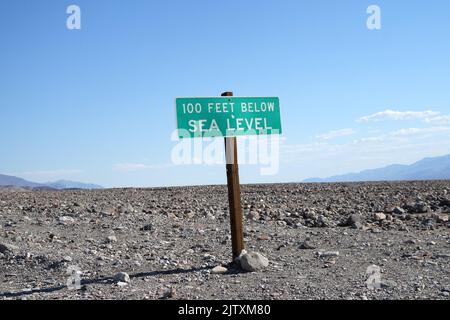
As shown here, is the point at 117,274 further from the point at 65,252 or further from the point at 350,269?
the point at 350,269

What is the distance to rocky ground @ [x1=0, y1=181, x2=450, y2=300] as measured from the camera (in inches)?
233

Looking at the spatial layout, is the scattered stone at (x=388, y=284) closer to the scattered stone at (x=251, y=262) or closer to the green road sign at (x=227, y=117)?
the scattered stone at (x=251, y=262)

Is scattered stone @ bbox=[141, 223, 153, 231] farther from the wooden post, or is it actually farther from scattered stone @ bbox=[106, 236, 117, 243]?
the wooden post

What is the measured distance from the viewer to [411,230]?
1012 centimetres

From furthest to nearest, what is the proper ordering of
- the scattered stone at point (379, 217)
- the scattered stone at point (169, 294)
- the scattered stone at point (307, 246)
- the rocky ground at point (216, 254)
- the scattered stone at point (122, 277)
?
1. the scattered stone at point (379, 217)
2. the scattered stone at point (307, 246)
3. the scattered stone at point (122, 277)
4. the rocky ground at point (216, 254)
5. the scattered stone at point (169, 294)

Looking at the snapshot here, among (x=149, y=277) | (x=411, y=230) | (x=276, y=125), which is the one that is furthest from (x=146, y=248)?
(x=411, y=230)

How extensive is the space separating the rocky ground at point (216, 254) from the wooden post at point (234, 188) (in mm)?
399

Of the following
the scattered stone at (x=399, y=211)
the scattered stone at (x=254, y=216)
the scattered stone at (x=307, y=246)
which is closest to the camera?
the scattered stone at (x=307, y=246)

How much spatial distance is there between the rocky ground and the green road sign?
1968mm

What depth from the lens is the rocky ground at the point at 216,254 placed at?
5.93 meters

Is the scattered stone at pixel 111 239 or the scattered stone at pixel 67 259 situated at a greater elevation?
the scattered stone at pixel 111 239

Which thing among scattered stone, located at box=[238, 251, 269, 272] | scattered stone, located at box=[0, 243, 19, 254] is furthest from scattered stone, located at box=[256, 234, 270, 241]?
scattered stone, located at box=[0, 243, 19, 254]

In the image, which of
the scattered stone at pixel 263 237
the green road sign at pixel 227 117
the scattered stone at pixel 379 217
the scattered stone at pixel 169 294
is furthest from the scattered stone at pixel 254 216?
the scattered stone at pixel 169 294

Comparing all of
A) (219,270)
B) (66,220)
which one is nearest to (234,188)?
(219,270)
